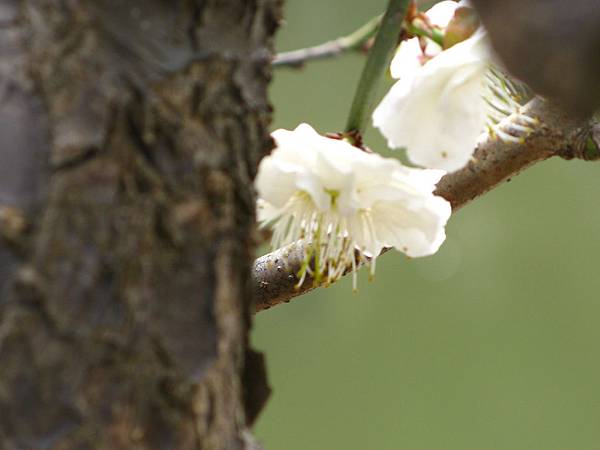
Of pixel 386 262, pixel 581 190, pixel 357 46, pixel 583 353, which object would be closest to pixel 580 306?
pixel 583 353

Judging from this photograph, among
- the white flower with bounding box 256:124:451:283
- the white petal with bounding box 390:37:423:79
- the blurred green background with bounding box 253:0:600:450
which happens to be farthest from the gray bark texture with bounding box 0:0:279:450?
the blurred green background with bounding box 253:0:600:450

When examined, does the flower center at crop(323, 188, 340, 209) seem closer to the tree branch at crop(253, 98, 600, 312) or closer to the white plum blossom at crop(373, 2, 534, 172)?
the white plum blossom at crop(373, 2, 534, 172)

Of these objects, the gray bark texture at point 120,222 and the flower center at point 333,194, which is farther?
the flower center at point 333,194

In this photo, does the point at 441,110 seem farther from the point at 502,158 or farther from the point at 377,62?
the point at 502,158

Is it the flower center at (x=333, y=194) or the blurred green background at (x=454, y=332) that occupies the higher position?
the flower center at (x=333, y=194)

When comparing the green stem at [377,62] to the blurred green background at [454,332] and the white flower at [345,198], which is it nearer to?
the white flower at [345,198]

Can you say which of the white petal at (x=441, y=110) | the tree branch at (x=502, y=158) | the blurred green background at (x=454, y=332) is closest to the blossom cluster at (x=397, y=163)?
the white petal at (x=441, y=110)

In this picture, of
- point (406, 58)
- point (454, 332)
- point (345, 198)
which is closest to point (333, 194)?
point (345, 198)
